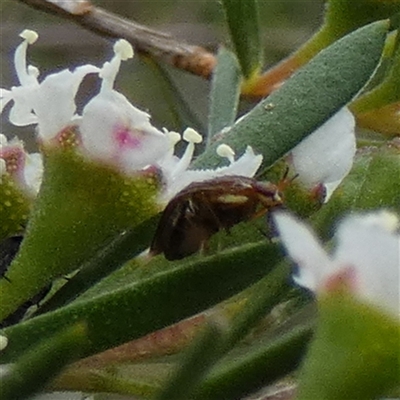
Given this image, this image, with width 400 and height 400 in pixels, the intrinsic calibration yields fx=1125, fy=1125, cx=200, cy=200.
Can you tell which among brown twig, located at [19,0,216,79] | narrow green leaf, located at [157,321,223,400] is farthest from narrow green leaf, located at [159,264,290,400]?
brown twig, located at [19,0,216,79]

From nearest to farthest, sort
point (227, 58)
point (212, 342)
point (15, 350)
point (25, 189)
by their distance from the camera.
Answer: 1. point (212, 342)
2. point (15, 350)
3. point (25, 189)
4. point (227, 58)

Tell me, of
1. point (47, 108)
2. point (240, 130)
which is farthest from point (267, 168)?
point (47, 108)

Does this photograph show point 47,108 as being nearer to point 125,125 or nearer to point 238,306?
point 125,125

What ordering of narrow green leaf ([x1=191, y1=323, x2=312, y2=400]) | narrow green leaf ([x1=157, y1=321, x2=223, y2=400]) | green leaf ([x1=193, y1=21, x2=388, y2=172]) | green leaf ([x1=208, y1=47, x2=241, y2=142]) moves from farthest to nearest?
green leaf ([x1=208, y1=47, x2=241, y2=142])
green leaf ([x1=193, y1=21, x2=388, y2=172])
narrow green leaf ([x1=191, y1=323, x2=312, y2=400])
narrow green leaf ([x1=157, y1=321, x2=223, y2=400])

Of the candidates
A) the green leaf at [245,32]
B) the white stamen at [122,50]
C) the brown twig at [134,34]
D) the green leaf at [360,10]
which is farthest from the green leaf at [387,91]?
the brown twig at [134,34]

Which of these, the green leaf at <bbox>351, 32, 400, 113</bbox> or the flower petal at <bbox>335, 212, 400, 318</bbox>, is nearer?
the flower petal at <bbox>335, 212, 400, 318</bbox>

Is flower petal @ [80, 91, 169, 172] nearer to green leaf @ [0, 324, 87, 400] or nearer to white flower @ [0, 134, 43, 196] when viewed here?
white flower @ [0, 134, 43, 196]

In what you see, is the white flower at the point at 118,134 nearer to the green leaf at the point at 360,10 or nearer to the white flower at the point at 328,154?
the white flower at the point at 328,154
